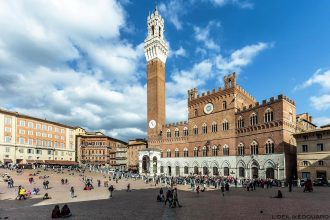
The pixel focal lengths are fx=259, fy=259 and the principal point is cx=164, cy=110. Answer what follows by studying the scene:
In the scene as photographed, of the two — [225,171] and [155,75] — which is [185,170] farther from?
[155,75]

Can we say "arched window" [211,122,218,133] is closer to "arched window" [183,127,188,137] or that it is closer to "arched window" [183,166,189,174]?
"arched window" [183,127,188,137]

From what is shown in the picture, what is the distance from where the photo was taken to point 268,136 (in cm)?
4153

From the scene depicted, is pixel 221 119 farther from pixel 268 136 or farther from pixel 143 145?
pixel 143 145

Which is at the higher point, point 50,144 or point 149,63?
point 149,63

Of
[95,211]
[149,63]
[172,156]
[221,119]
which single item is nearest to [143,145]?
[172,156]

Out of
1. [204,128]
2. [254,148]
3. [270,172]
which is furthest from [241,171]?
[204,128]

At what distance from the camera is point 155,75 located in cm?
6794

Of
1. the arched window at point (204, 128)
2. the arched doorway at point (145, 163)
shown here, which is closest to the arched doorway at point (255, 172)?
the arched window at point (204, 128)

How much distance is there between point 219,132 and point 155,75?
83.0 feet

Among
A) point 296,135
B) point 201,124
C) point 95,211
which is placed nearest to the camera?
point 95,211

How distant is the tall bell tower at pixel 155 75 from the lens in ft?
218

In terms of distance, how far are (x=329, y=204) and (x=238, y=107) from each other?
32.0 meters

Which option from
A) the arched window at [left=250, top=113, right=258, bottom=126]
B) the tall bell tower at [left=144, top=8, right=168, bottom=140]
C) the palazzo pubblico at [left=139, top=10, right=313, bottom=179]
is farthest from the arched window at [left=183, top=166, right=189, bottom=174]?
the arched window at [left=250, top=113, right=258, bottom=126]

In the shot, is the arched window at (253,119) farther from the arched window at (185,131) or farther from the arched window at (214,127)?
the arched window at (185,131)
